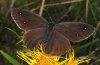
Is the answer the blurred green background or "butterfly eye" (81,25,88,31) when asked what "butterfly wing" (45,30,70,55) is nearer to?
"butterfly eye" (81,25,88,31)

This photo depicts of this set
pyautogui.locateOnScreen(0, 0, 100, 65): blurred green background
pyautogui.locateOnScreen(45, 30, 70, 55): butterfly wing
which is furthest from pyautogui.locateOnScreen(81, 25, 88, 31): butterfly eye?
pyautogui.locateOnScreen(0, 0, 100, 65): blurred green background

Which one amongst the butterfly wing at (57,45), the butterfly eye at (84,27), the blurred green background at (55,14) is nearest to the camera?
the butterfly wing at (57,45)

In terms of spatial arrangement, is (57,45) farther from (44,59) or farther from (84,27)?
(84,27)

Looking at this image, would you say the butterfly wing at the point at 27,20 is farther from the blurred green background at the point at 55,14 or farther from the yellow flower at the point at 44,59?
the blurred green background at the point at 55,14

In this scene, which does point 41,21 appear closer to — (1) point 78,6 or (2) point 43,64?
(2) point 43,64

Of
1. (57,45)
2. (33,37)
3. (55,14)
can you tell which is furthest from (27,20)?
(55,14)

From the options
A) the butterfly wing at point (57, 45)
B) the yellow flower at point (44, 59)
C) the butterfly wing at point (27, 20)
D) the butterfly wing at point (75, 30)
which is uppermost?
the butterfly wing at point (27, 20)

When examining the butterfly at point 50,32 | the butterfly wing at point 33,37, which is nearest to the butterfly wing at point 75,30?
the butterfly at point 50,32

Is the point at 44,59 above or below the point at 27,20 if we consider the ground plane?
below
